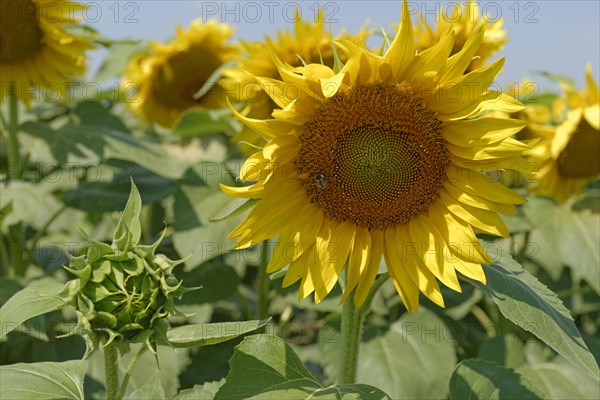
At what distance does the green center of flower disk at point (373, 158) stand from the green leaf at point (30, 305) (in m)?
0.65

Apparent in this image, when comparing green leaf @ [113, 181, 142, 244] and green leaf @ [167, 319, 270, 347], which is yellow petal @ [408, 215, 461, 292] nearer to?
green leaf @ [167, 319, 270, 347]

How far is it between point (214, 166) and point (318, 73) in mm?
1425

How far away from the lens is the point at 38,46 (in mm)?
3193

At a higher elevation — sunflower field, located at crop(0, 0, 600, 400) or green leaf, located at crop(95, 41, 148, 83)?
green leaf, located at crop(95, 41, 148, 83)

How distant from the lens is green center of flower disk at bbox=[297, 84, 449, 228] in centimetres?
180

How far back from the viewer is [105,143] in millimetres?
3000

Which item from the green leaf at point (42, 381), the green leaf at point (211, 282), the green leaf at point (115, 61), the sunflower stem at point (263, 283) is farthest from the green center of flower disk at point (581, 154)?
the green leaf at point (42, 381)

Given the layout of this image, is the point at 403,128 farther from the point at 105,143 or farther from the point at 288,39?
the point at 105,143

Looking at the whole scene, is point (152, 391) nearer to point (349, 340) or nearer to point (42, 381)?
point (42, 381)

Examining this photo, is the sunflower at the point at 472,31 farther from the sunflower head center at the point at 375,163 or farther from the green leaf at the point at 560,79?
the sunflower head center at the point at 375,163

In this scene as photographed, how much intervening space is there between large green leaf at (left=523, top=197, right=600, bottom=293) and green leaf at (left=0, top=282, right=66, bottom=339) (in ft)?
6.50

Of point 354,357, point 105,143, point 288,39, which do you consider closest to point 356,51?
point 354,357

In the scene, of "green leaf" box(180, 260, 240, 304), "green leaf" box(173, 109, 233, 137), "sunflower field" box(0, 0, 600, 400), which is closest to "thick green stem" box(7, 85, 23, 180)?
"sunflower field" box(0, 0, 600, 400)

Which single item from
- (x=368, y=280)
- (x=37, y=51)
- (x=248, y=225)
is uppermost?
(x=37, y=51)
